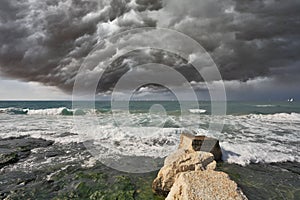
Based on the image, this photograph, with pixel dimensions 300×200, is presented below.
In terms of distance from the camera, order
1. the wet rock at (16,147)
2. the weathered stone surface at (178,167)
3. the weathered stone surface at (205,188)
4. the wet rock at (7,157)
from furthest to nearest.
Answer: the wet rock at (16,147) → the wet rock at (7,157) → the weathered stone surface at (178,167) → the weathered stone surface at (205,188)

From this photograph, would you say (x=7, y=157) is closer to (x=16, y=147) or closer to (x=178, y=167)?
(x=16, y=147)

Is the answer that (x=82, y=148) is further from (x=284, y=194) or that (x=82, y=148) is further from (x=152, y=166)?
(x=284, y=194)

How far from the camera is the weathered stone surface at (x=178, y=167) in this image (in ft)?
14.9

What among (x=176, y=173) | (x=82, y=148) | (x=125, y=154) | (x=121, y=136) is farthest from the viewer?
(x=121, y=136)

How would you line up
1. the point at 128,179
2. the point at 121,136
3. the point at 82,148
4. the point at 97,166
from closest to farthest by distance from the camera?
the point at 128,179 → the point at 97,166 → the point at 82,148 → the point at 121,136

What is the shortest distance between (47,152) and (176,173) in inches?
232

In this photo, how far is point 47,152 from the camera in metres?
7.99

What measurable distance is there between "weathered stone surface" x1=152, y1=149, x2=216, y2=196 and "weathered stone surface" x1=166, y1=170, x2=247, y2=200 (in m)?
0.98

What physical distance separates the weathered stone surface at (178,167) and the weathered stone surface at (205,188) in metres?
0.98

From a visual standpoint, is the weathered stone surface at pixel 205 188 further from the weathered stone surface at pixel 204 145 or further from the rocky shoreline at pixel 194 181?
the weathered stone surface at pixel 204 145

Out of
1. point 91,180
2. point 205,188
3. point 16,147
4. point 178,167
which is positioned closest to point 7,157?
point 16,147

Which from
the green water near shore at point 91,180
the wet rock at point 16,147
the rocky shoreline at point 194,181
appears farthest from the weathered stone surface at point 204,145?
the wet rock at point 16,147

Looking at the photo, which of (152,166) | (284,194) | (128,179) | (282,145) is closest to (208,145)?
(152,166)

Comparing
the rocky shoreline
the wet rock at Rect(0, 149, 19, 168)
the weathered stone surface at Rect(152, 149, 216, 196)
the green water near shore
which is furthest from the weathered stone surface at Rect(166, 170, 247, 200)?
the wet rock at Rect(0, 149, 19, 168)
